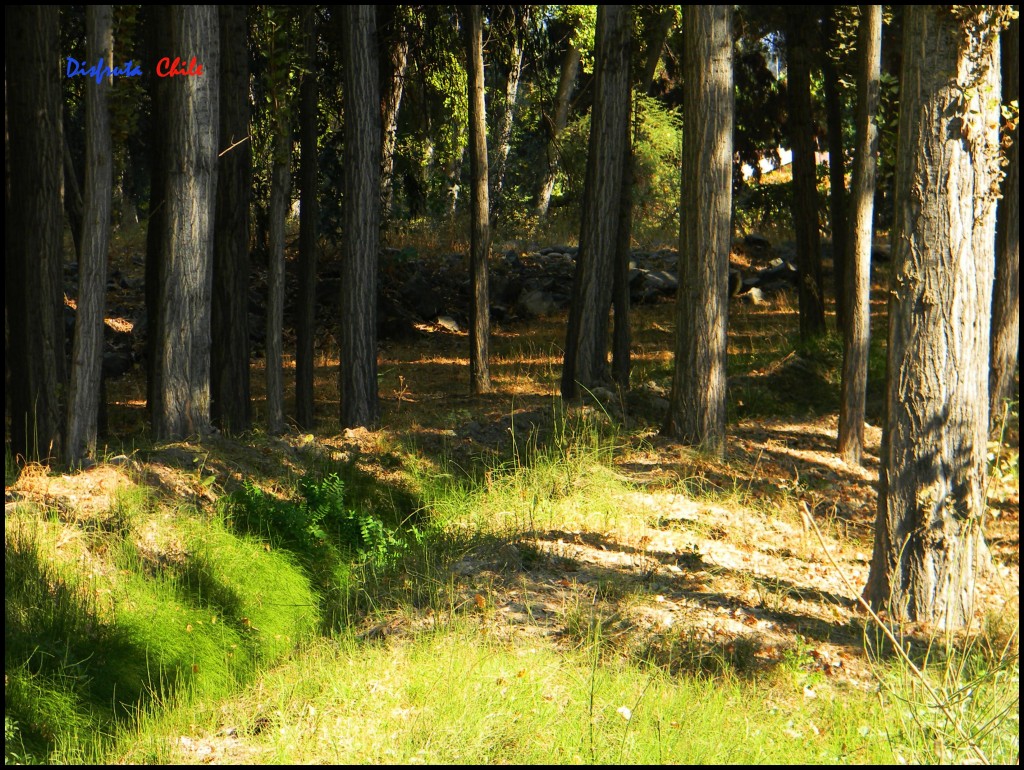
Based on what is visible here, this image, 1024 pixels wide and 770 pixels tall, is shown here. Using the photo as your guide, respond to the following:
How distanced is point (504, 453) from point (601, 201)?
330cm

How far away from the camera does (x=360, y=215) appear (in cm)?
1059

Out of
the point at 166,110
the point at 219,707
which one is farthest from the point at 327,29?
the point at 219,707

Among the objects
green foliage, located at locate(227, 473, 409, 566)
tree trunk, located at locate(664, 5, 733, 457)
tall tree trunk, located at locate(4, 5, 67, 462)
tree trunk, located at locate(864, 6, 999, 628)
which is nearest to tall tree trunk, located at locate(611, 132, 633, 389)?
tree trunk, located at locate(664, 5, 733, 457)

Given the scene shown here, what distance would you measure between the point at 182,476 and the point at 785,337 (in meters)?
12.1

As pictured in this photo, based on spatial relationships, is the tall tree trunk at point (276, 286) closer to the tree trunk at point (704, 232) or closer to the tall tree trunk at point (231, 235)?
the tall tree trunk at point (231, 235)

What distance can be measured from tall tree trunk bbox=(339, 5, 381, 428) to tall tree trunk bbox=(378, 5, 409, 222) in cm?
236

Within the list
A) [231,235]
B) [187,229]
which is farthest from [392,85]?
[187,229]

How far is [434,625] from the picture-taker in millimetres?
5602

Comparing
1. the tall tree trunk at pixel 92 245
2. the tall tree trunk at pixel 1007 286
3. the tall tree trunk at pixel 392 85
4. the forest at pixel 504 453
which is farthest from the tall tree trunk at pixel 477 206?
the tall tree trunk at pixel 1007 286

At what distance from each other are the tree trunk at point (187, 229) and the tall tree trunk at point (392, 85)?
4.52 m

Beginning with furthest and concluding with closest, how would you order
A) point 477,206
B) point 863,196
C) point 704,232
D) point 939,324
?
point 477,206 → point 863,196 → point 704,232 → point 939,324

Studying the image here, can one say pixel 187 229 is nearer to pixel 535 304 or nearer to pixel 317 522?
pixel 317 522

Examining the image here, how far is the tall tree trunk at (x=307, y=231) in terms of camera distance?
11.4m

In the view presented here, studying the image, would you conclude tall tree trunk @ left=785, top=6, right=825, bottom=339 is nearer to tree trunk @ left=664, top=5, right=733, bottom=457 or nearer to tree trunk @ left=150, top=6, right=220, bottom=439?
tree trunk @ left=664, top=5, right=733, bottom=457
